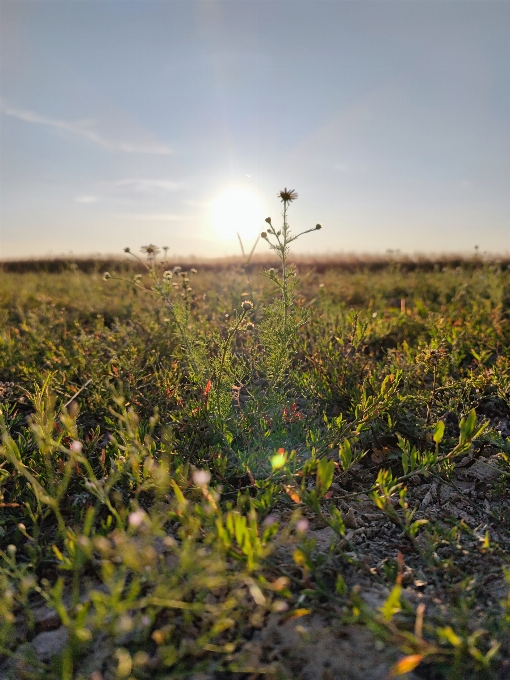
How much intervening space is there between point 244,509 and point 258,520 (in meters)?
0.07

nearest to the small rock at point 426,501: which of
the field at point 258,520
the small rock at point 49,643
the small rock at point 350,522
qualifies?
the field at point 258,520

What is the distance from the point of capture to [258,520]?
5.31 feet

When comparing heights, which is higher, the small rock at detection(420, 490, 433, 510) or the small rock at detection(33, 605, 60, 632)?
the small rock at detection(420, 490, 433, 510)

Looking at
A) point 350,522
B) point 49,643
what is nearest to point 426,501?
point 350,522

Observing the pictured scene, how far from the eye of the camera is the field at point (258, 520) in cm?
117

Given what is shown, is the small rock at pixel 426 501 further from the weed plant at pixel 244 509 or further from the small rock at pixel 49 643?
the small rock at pixel 49 643

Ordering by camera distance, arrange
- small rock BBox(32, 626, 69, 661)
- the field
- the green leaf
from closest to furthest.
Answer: the field → small rock BBox(32, 626, 69, 661) → the green leaf

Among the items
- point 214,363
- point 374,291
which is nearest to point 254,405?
point 214,363

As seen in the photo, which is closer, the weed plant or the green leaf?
the weed plant

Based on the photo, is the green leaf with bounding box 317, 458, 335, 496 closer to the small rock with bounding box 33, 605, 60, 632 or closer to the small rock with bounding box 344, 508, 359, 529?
the small rock with bounding box 344, 508, 359, 529

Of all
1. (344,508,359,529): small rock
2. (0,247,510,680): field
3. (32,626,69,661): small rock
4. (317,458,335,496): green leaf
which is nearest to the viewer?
(0,247,510,680): field

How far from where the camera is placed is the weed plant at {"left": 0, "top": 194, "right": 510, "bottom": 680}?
3.86 ft

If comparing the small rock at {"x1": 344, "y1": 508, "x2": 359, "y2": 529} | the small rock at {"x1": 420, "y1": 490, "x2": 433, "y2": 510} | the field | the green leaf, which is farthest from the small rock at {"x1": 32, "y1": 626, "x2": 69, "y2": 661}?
the small rock at {"x1": 420, "y1": 490, "x2": 433, "y2": 510}

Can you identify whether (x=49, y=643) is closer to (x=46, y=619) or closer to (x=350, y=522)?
(x=46, y=619)
